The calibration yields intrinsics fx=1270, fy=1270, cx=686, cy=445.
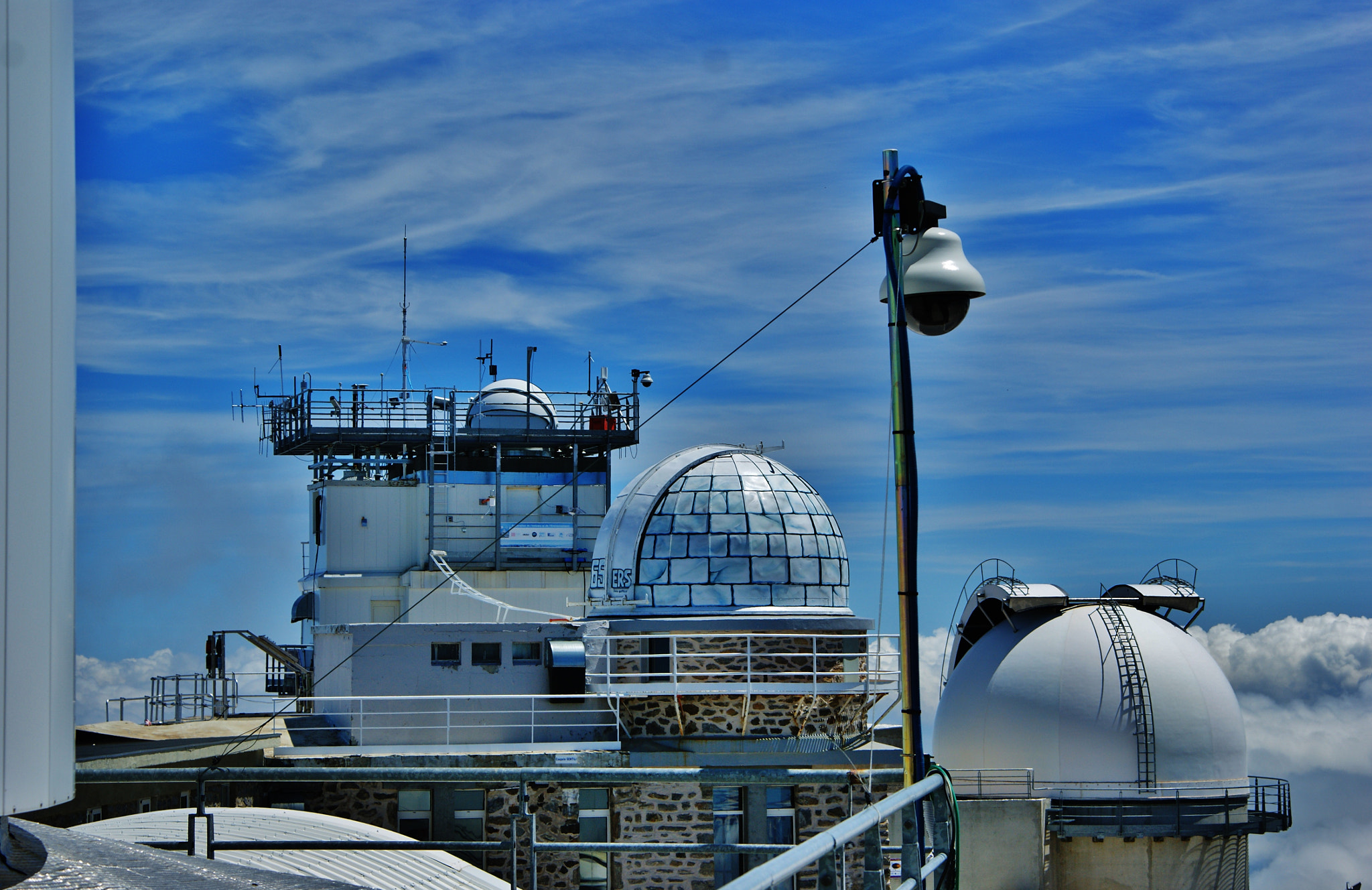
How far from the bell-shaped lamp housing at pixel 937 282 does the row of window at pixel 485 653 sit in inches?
603

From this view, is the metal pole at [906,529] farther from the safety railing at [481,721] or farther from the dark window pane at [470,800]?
the safety railing at [481,721]

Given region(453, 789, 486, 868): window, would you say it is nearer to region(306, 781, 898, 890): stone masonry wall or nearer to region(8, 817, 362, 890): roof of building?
region(306, 781, 898, 890): stone masonry wall

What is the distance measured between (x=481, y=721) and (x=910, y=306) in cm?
1553

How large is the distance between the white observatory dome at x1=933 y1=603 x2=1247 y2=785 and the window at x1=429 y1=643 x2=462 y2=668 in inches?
485

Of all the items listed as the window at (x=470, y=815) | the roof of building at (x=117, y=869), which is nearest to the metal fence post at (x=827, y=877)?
the roof of building at (x=117, y=869)

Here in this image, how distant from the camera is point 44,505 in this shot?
4.12 meters

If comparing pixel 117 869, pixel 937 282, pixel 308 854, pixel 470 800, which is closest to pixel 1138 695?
pixel 470 800

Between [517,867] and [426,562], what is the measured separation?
15.3m

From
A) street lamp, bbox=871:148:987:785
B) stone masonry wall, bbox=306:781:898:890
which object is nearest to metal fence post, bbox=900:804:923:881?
street lamp, bbox=871:148:987:785

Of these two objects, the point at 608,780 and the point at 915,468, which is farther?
the point at 915,468

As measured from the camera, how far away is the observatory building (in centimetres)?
2609

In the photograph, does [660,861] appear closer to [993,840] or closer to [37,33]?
[993,840]

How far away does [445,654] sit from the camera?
22469mm

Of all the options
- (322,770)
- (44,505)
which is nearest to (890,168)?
(322,770)
